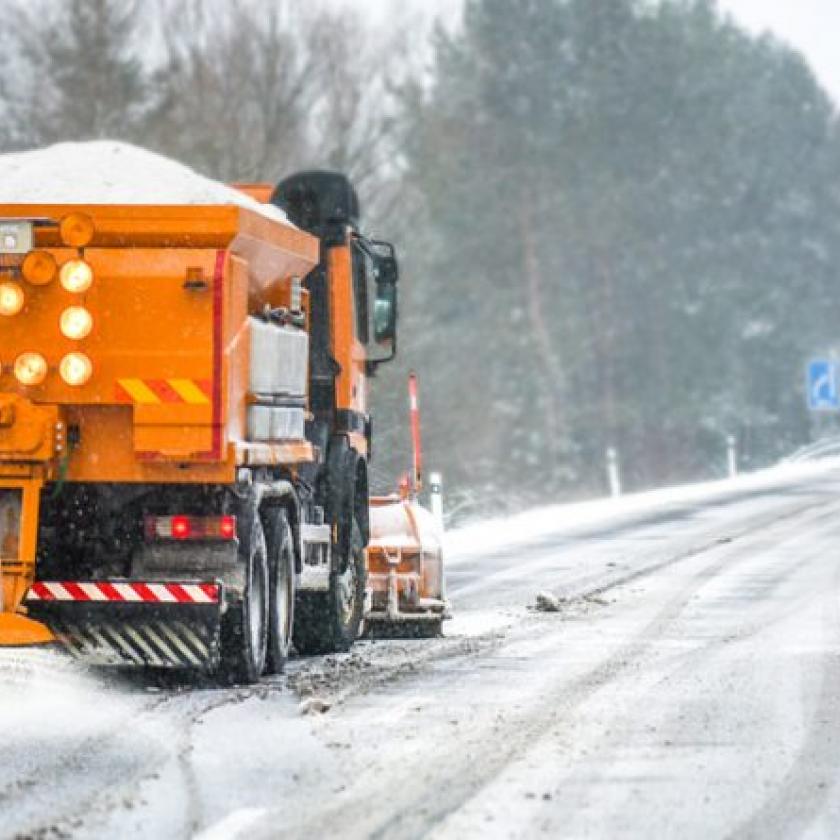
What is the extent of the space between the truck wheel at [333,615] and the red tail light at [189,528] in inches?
110

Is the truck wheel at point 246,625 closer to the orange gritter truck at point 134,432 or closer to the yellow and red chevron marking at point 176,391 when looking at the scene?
the orange gritter truck at point 134,432

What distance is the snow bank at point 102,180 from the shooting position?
1273 cm

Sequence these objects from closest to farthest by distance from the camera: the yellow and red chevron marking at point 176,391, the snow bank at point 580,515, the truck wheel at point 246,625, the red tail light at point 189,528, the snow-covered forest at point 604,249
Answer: the yellow and red chevron marking at point 176,391
the red tail light at point 189,528
the truck wheel at point 246,625
the snow bank at point 580,515
the snow-covered forest at point 604,249

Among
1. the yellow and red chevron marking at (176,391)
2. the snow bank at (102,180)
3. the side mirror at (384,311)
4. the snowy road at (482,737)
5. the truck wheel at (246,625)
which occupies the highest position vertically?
the snow bank at (102,180)

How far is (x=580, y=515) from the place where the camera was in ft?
108

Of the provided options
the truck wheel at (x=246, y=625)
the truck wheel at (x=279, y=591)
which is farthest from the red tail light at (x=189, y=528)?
the truck wheel at (x=279, y=591)

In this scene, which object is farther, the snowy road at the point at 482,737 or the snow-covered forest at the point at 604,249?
the snow-covered forest at the point at 604,249

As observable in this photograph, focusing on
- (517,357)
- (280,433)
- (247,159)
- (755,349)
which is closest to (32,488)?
(280,433)

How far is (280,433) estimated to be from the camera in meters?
13.8

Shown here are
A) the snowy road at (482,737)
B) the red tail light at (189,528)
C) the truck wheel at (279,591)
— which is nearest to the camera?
the snowy road at (482,737)

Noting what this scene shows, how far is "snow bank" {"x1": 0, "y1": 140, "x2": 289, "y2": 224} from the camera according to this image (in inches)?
501

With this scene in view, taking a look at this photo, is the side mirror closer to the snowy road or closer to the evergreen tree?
the snowy road

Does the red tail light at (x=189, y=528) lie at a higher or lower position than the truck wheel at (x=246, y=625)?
higher

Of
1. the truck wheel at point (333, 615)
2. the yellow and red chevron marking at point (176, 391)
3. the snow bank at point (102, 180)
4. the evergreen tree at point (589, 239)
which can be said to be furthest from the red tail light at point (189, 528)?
the evergreen tree at point (589, 239)
